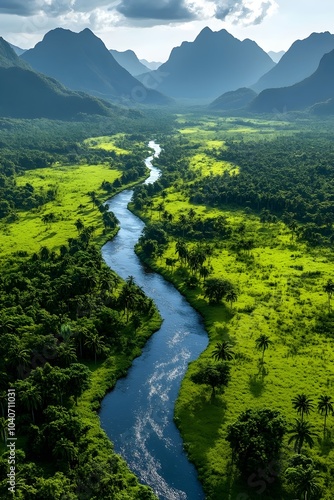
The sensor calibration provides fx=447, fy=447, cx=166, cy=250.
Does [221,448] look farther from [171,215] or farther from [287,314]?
[171,215]

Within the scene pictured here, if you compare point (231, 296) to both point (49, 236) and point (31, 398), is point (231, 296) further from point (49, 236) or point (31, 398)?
point (49, 236)

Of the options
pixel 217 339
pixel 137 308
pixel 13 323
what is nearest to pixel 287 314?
pixel 217 339

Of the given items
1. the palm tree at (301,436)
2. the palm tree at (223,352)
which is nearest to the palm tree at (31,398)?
the palm tree at (223,352)

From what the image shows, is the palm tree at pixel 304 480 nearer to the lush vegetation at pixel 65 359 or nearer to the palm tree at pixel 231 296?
the lush vegetation at pixel 65 359

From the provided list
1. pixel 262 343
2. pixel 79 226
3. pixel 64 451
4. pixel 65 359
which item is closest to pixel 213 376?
pixel 262 343

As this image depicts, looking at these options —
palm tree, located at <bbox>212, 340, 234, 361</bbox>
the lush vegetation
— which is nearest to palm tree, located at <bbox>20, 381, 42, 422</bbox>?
the lush vegetation

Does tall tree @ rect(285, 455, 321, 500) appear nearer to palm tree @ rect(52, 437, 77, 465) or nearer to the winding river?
the winding river
